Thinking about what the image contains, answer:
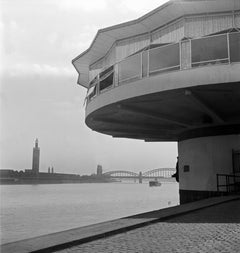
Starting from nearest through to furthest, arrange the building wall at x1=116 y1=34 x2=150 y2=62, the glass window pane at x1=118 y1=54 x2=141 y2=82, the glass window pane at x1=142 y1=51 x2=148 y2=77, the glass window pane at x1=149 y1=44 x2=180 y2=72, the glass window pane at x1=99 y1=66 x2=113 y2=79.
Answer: the glass window pane at x1=149 y1=44 x2=180 y2=72 → the glass window pane at x1=142 y1=51 x2=148 y2=77 → the glass window pane at x1=118 y1=54 x2=141 y2=82 → the building wall at x1=116 y1=34 x2=150 y2=62 → the glass window pane at x1=99 y1=66 x2=113 y2=79

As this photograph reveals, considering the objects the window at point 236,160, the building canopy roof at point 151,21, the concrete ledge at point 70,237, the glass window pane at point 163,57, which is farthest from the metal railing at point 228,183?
the concrete ledge at point 70,237

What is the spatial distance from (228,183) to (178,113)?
452 cm

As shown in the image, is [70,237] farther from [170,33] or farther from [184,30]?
[170,33]

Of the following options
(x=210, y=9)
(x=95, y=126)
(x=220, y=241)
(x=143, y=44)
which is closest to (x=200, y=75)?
(x=210, y=9)

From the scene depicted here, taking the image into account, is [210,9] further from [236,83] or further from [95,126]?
[95,126]

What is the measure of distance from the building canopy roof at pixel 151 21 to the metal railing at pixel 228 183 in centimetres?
839

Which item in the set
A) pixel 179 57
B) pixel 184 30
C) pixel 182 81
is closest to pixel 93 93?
pixel 184 30

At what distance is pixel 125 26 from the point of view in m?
17.4

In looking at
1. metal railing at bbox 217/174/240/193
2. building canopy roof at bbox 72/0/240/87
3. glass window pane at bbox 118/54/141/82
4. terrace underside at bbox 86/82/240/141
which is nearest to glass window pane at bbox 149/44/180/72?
glass window pane at bbox 118/54/141/82

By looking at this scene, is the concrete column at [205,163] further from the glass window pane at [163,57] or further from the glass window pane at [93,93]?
the glass window pane at [163,57]

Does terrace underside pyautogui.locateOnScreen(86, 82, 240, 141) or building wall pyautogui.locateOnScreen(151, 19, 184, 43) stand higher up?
building wall pyautogui.locateOnScreen(151, 19, 184, 43)

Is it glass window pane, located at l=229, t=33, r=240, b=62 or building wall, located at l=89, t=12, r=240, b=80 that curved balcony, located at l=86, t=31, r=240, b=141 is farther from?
building wall, located at l=89, t=12, r=240, b=80

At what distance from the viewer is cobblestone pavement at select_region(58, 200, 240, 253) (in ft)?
21.0

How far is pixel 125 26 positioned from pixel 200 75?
5201 mm
